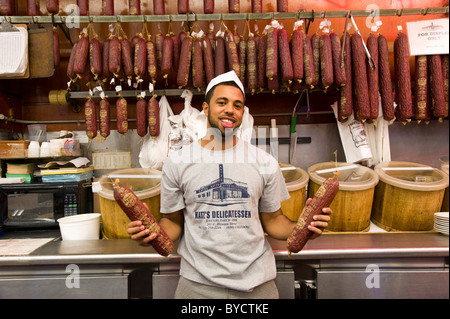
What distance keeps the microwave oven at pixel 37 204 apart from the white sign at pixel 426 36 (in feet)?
8.20

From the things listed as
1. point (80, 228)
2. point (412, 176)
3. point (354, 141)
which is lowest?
point (80, 228)

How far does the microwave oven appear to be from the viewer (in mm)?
2174

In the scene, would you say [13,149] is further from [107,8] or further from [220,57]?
[220,57]

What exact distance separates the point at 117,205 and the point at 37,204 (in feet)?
2.35

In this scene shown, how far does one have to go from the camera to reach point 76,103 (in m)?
2.80

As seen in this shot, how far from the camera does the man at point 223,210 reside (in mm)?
1419

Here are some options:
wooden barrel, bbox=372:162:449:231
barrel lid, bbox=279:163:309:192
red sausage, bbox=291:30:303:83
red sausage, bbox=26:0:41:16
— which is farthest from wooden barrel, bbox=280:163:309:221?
red sausage, bbox=26:0:41:16

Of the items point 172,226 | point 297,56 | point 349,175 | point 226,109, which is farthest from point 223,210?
point 297,56

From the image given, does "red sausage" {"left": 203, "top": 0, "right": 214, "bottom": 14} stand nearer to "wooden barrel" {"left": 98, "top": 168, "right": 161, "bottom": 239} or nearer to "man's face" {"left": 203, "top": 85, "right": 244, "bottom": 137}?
"man's face" {"left": 203, "top": 85, "right": 244, "bottom": 137}

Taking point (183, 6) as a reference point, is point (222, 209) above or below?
below

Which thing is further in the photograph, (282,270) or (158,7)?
(158,7)

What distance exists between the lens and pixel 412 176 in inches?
82.3

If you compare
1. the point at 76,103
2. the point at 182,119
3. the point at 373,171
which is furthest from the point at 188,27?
the point at 373,171
